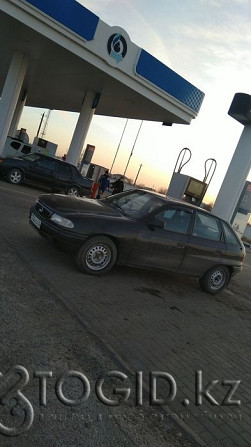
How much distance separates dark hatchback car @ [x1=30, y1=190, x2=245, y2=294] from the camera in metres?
5.91

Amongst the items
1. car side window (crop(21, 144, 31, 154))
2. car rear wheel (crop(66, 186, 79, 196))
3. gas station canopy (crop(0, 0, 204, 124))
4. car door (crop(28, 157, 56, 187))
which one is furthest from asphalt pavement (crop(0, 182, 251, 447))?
car side window (crop(21, 144, 31, 154))

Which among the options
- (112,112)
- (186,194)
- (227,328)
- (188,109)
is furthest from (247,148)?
(112,112)

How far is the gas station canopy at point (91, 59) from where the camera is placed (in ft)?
41.0

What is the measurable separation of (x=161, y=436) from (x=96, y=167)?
2784 cm

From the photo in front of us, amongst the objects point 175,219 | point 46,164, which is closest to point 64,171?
point 46,164

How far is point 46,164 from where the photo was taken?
15.1 m

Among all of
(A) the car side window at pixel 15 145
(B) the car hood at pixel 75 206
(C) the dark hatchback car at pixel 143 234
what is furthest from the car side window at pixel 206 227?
(A) the car side window at pixel 15 145

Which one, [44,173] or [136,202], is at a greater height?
[136,202]

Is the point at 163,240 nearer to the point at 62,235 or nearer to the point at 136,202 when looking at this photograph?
the point at 136,202

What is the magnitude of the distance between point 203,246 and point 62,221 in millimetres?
2779

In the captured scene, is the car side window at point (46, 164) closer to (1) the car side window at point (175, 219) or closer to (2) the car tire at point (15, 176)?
(2) the car tire at point (15, 176)

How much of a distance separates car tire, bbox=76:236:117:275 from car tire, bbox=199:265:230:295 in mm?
2263

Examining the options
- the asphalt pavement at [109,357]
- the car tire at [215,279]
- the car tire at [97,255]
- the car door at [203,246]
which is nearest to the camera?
the asphalt pavement at [109,357]

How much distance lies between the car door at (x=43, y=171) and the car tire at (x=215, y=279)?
365 inches
